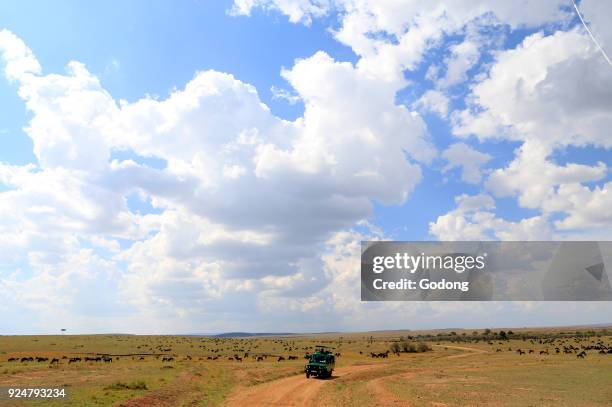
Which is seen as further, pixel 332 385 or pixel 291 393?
pixel 332 385

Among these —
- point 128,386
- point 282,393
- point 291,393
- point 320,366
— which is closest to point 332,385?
point 320,366

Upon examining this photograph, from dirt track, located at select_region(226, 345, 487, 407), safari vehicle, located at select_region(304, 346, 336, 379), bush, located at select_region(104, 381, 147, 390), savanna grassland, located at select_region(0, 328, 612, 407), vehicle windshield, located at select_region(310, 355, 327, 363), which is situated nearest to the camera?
dirt track, located at select_region(226, 345, 487, 407)

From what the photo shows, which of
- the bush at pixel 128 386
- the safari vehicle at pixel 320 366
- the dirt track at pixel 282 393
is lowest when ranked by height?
the dirt track at pixel 282 393

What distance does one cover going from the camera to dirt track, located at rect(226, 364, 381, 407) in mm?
32531

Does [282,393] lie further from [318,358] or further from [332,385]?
[318,358]

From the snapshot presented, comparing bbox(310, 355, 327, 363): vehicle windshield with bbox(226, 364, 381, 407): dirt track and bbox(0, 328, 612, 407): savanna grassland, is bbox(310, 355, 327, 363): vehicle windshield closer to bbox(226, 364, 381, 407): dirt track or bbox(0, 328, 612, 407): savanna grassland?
bbox(0, 328, 612, 407): savanna grassland

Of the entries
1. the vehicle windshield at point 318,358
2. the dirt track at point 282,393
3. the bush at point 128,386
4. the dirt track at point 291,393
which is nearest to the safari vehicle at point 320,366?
the vehicle windshield at point 318,358

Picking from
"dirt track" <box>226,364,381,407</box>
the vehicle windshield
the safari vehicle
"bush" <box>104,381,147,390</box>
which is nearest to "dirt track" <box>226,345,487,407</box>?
"dirt track" <box>226,364,381,407</box>

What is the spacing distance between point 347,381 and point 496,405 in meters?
15.4

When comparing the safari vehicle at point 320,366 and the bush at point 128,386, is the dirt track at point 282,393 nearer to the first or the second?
the safari vehicle at point 320,366

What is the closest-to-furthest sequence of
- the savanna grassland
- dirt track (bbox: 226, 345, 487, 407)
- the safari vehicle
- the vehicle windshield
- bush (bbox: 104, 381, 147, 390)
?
dirt track (bbox: 226, 345, 487, 407), the savanna grassland, bush (bbox: 104, 381, 147, 390), the safari vehicle, the vehicle windshield

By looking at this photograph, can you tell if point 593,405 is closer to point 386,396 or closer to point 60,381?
point 386,396

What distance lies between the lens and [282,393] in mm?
36688

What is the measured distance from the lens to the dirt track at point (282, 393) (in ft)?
107
